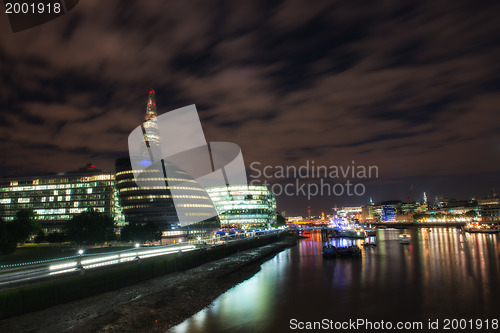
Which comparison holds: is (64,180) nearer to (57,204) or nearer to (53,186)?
(53,186)

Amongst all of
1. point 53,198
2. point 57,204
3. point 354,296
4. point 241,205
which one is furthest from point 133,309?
point 241,205

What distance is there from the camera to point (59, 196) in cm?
14625

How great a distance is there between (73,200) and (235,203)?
7296 cm

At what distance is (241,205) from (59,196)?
268 ft

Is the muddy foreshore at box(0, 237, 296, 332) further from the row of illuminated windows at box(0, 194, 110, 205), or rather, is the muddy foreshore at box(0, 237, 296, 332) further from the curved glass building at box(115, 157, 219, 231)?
the row of illuminated windows at box(0, 194, 110, 205)

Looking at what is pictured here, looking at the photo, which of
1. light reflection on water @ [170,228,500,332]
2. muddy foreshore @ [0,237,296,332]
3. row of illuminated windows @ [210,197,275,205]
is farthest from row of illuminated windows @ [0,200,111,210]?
muddy foreshore @ [0,237,296,332]

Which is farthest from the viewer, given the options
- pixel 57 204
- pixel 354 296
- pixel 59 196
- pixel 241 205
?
pixel 241 205

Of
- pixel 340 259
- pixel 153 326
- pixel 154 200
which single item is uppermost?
pixel 154 200

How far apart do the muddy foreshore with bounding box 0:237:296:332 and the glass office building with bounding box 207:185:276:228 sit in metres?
140

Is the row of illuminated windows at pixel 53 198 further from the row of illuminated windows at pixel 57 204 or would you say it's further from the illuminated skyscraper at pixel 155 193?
the illuminated skyscraper at pixel 155 193

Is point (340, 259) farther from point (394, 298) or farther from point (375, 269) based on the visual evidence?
point (394, 298)

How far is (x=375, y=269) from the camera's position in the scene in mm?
39062

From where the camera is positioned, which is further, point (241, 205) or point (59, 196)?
point (241, 205)

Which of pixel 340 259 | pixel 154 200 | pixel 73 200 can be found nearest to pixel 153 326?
pixel 340 259
